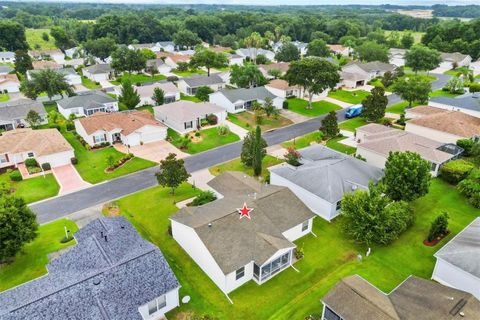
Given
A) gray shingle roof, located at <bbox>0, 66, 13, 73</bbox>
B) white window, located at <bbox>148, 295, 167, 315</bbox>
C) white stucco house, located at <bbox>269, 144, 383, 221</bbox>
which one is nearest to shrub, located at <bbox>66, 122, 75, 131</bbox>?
white stucco house, located at <bbox>269, 144, 383, 221</bbox>

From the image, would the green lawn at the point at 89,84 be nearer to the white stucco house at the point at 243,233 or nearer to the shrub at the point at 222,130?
the shrub at the point at 222,130

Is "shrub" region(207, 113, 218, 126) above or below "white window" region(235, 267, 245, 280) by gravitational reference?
below

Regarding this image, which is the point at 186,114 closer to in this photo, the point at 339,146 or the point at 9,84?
the point at 339,146

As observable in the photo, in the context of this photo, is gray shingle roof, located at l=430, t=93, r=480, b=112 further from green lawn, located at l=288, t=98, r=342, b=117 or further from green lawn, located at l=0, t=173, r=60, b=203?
green lawn, located at l=0, t=173, r=60, b=203

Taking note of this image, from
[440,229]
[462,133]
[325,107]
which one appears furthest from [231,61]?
[440,229]

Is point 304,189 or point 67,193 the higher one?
point 304,189

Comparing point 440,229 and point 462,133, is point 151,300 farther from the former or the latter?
point 462,133
